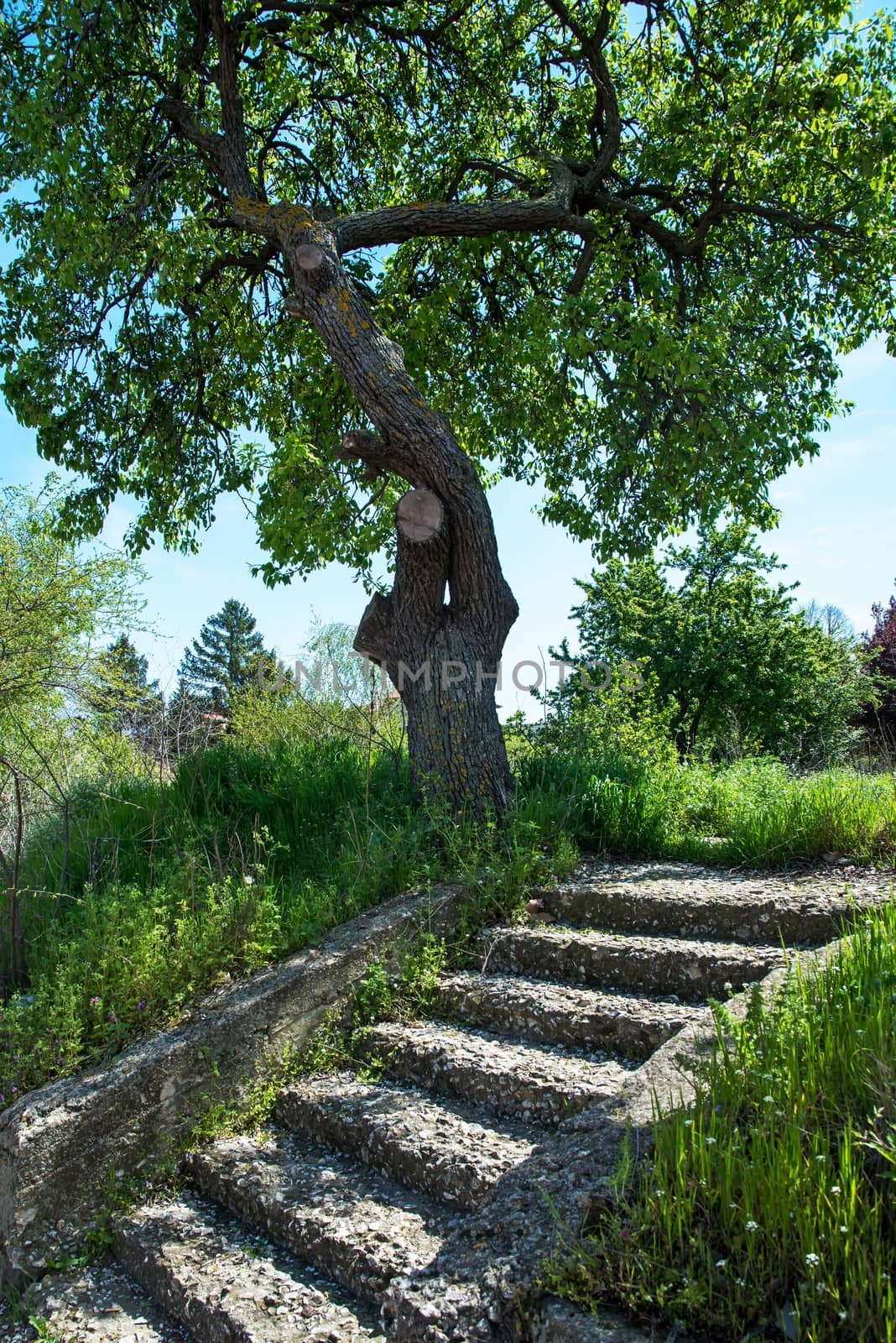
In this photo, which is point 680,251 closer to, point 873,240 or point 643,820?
point 873,240

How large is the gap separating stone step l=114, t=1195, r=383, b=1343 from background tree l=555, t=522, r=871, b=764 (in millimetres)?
11653

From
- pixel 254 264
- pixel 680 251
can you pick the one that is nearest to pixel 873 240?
pixel 680 251

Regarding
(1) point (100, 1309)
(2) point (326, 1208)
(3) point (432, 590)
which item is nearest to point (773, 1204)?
(2) point (326, 1208)

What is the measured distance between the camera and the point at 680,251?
977 centimetres

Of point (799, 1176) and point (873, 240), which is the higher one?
point (873, 240)

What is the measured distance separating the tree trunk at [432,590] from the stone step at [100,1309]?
3351 mm

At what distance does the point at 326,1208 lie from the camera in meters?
3.48

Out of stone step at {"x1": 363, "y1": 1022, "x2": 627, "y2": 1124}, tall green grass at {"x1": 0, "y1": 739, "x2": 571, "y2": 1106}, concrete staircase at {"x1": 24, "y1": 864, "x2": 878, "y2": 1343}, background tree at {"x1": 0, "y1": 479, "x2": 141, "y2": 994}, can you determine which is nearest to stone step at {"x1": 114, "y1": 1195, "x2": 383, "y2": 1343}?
concrete staircase at {"x1": 24, "y1": 864, "x2": 878, "y2": 1343}

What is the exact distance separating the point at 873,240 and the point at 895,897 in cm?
761

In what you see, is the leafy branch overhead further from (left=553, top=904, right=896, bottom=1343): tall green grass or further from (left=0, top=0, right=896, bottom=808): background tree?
(left=553, top=904, right=896, bottom=1343): tall green grass

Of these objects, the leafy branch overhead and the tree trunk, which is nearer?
the tree trunk

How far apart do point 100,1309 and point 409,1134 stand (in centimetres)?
127

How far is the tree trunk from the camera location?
6.55 m

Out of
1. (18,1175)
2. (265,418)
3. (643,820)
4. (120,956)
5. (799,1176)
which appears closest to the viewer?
(799,1176)
